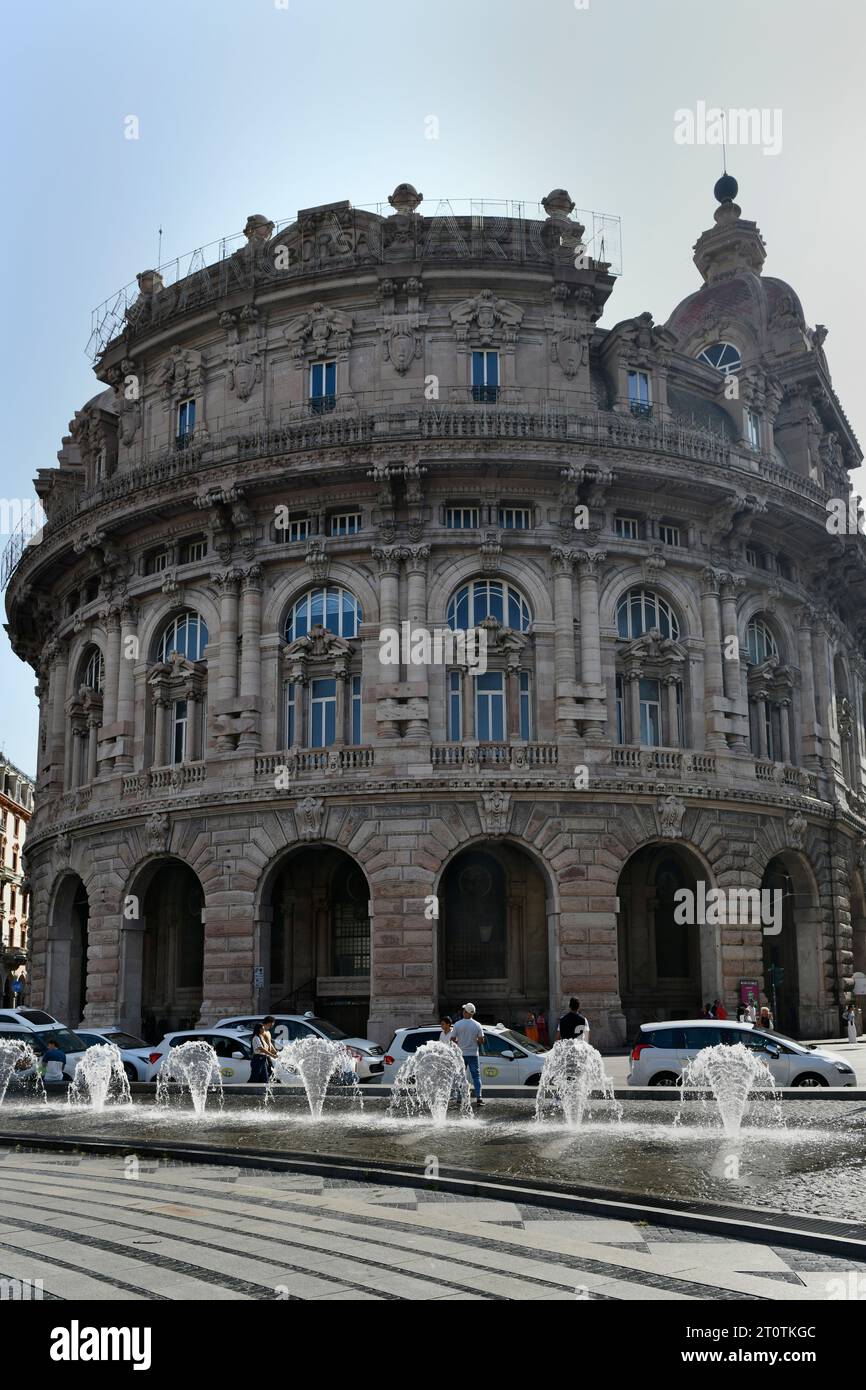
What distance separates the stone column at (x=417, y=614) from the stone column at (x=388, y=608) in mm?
330

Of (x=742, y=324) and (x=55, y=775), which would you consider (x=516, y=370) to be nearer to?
(x=742, y=324)

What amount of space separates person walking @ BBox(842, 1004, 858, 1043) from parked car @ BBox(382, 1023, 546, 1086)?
16.5 meters

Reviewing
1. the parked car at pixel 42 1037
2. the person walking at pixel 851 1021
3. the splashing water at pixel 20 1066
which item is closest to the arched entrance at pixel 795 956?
the person walking at pixel 851 1021

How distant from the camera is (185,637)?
135 ft

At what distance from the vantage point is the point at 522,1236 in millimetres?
10930

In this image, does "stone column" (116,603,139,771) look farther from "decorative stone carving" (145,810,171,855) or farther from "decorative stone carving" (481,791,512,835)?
"decorative stone carving" (481,791,512,835)

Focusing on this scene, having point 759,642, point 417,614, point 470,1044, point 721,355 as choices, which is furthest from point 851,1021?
point 721,355

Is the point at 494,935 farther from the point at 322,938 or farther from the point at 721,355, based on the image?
the point at 721,355

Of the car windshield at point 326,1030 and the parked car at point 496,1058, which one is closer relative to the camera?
the parked car at point 496,1058

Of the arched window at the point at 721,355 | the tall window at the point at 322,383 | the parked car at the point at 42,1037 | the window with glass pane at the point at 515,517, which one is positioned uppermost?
the arched window at the point at 721,355

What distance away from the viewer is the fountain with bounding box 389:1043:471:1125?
2075 cm

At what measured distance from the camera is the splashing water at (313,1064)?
2568 centimetres

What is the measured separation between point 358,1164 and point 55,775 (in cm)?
3301

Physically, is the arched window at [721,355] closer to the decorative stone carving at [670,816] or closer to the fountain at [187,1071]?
the decorative stone carving at [670,816]
